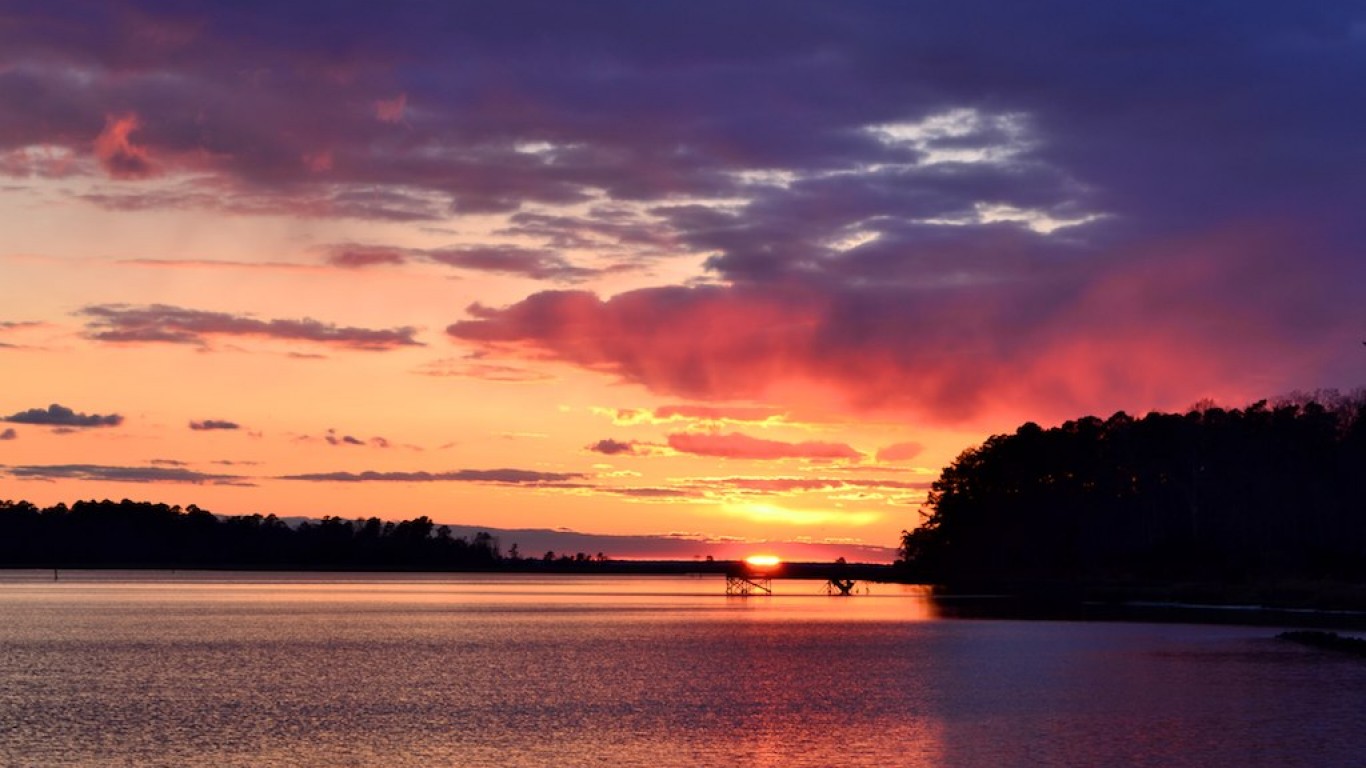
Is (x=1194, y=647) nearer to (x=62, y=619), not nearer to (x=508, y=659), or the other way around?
(x=508, y=659)

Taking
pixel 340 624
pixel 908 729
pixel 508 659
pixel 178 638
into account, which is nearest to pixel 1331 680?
pixel 908 729

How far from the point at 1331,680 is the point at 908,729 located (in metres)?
27.3

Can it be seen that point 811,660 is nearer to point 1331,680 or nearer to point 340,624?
point 1331,680

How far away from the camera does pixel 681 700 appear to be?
70.5m

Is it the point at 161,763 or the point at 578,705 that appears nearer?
the point at 161,763

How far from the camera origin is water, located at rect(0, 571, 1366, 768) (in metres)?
50.8

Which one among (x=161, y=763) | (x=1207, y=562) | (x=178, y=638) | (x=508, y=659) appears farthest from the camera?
(x=1207, y=562)

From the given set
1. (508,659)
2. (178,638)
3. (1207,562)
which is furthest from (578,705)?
(1207,562)

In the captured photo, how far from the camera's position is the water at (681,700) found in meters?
50.8

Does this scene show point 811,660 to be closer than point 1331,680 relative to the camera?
No

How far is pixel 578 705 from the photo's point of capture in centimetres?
6750

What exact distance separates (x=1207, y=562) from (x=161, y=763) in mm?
171653

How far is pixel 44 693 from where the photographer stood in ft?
233

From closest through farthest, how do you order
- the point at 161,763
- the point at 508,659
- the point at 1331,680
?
the point at 161,763
the point at 1331,680
the point at 508,659
